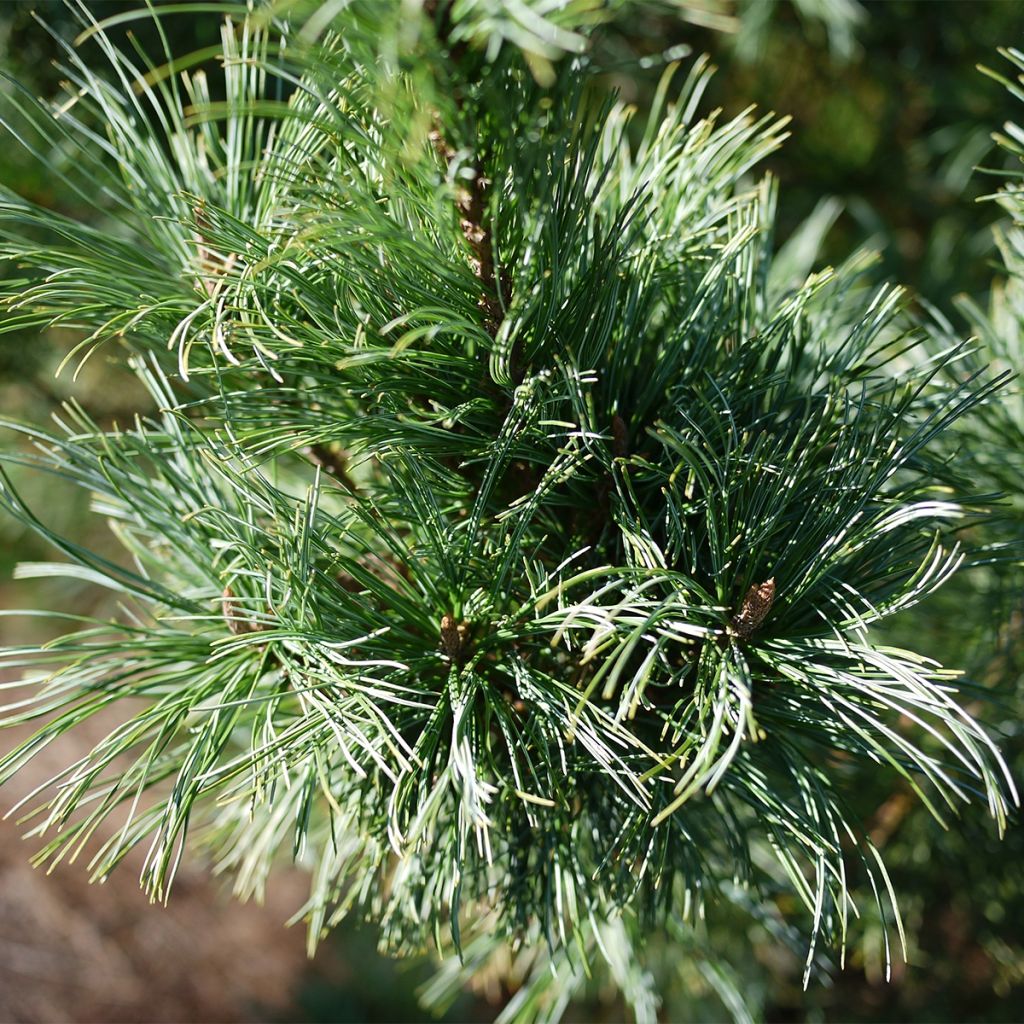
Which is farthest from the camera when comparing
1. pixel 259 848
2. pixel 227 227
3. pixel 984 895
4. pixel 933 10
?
pixel 933 10

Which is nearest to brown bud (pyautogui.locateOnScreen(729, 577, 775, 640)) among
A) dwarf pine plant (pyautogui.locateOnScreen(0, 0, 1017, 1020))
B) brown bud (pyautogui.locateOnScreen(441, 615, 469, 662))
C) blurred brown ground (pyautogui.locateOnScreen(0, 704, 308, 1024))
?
dwarf pine plant (pyautogui.locateOnScreen(0, 0, 1017, 1020))

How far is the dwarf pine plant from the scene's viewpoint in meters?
0.34

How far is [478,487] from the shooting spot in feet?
1.41

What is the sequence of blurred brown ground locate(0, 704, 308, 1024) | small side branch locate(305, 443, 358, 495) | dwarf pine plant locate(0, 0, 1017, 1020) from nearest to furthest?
dwarf pine plant locate(0, 0, 1017, 1020), small side branch locate(305, 443, 358, 495), blurred brown ground locate(0, 704, 308, 1024)

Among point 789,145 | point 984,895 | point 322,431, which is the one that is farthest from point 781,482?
point 789,145

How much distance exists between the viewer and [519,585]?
41 cm

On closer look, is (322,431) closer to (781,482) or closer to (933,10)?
(781,482)

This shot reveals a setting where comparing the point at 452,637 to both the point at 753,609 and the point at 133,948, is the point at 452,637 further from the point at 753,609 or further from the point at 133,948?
the point at 133,948

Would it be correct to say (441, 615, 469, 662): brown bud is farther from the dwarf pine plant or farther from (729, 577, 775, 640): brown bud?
(729, 577, 775, 640): brown bud

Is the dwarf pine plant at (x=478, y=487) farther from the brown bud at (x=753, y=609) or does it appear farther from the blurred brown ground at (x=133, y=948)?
the blurred brown ground at (x=133, y=948)

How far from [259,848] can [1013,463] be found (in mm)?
460

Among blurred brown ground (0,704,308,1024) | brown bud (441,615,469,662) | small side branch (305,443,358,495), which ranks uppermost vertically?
small side branch (305,443,358,495)

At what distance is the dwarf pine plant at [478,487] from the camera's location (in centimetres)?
34

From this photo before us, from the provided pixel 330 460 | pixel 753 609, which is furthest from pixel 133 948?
pixel 753 609
